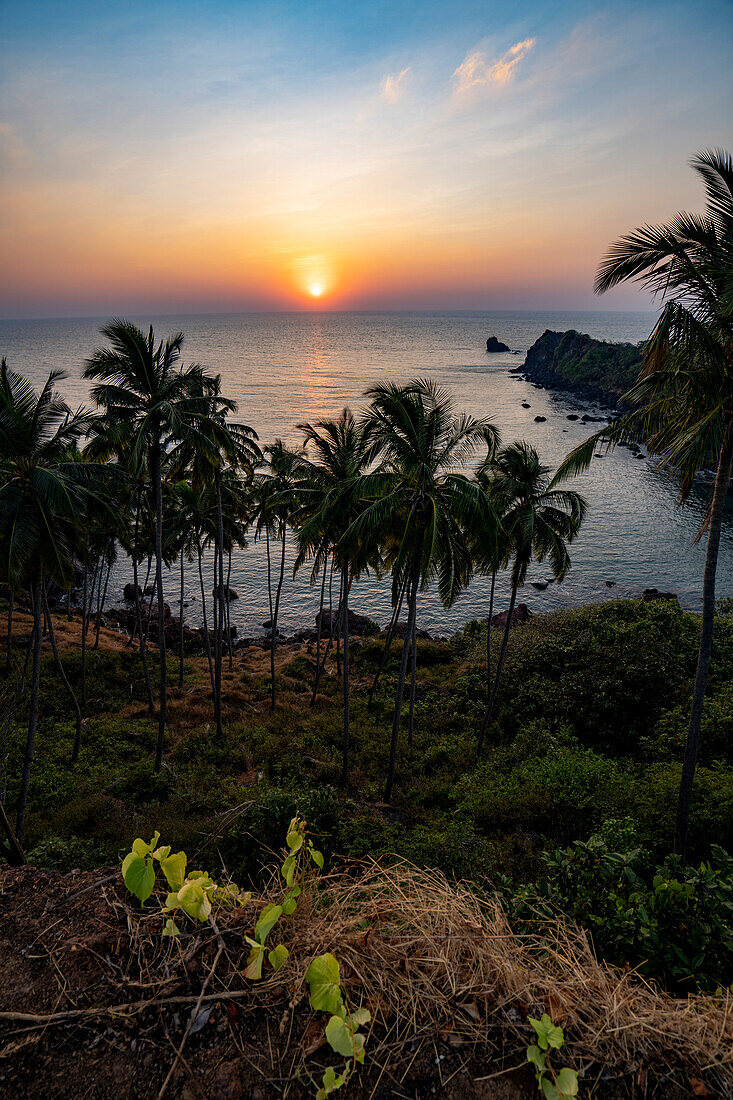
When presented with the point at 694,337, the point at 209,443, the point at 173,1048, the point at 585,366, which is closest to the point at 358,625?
the point at 209,443

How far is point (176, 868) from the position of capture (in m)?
3.13

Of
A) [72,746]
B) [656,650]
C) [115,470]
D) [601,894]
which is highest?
[115,470]

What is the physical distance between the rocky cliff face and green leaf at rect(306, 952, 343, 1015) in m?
104

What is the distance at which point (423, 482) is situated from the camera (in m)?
12.6

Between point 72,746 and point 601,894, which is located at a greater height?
point 601,894

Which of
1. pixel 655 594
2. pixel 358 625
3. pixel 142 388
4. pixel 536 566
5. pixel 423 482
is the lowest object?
pixel 358 625

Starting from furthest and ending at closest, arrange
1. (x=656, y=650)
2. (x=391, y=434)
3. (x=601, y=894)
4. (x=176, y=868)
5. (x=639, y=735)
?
(x=656, y=650), (x=639, y=735), (x=391, y=434), (x=601, y=894), (x=176, y=868)

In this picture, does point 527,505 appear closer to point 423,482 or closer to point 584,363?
point 423,482

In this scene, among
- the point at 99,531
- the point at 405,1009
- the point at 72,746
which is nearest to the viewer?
the point at 405,1009

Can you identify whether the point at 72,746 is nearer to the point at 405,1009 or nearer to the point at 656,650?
the point at 405,1009

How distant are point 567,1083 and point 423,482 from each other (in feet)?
36.5

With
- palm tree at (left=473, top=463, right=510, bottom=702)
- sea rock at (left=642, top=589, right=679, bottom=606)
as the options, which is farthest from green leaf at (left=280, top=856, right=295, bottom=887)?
sea rock at (left=642, top=589, right=679, bottom=606)

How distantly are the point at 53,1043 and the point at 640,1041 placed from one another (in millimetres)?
3380

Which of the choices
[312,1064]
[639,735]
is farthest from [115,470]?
[639,735]
